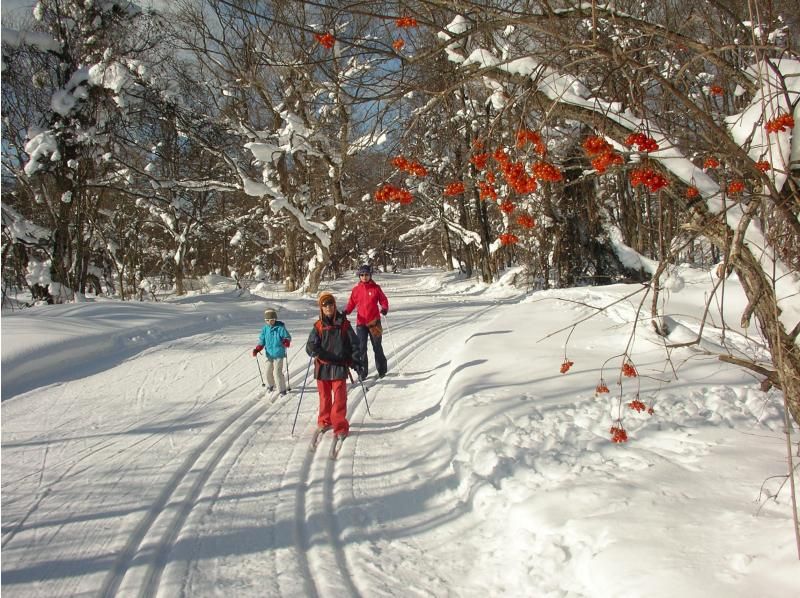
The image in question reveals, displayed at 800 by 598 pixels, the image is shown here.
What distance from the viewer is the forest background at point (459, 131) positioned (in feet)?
8.97

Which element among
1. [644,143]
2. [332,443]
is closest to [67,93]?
[332,443]

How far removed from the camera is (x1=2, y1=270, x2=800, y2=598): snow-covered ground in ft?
10.2

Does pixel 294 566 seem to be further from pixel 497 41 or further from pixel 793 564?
pixel 497 41

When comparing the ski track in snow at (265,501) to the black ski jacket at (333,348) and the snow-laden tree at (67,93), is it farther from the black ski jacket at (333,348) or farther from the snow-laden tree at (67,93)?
the snow-laden tree at (67,93)

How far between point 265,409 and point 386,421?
158 cm

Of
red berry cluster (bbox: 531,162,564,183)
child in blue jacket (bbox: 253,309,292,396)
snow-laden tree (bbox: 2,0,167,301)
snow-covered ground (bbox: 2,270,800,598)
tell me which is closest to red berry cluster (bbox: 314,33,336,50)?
red berry cluster (bbox: 531,162,564,183)

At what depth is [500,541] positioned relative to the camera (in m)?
3.59

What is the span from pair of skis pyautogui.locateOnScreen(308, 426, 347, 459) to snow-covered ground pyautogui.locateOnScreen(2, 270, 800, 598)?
121 mm

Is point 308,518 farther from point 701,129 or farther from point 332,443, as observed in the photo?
point 701,129

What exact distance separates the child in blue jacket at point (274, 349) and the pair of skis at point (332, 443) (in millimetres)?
1577

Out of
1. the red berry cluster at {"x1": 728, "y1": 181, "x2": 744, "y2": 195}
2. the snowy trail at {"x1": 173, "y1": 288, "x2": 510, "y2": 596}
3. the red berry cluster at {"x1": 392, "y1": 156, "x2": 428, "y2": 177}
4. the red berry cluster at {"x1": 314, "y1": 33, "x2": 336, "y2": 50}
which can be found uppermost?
the red berry cluster at {"x1": 314, "y1": 33, "x2": 336, "y2": 50}

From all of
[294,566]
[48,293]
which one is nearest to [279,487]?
[294,566]

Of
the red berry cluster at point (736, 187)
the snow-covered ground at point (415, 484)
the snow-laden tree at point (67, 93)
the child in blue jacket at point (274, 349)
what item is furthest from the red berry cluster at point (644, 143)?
the snow-laden tree at point (67, 93)

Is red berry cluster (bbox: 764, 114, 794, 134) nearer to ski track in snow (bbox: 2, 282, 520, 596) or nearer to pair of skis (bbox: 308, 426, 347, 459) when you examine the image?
ski track in snow (bbox: 2, 282, 520, 596)
